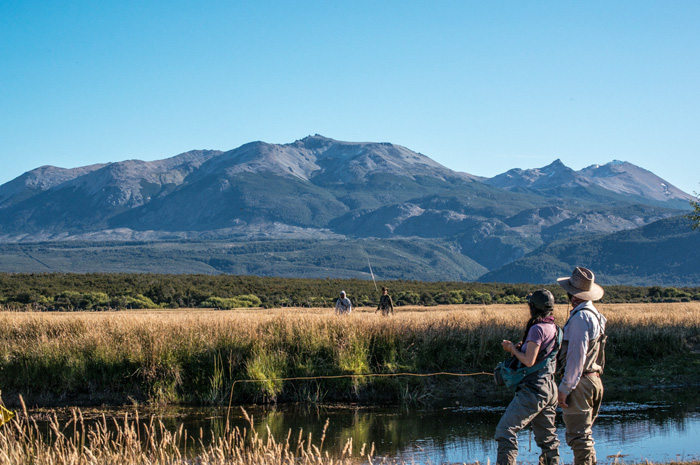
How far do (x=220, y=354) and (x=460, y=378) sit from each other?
6.02 metres

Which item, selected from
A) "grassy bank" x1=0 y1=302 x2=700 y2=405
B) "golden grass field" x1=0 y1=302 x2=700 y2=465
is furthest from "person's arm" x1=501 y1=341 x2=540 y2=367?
"golden grass field" x1=0 y1=302 x2=700 y2=465

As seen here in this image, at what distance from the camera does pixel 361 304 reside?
169 feet

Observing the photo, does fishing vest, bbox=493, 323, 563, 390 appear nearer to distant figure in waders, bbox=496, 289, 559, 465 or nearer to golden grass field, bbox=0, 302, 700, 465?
distant figure in waders, bbox=496, 289, 559, 465

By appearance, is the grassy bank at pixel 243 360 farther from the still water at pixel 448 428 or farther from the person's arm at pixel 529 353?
the person's arm at pixel 529 353

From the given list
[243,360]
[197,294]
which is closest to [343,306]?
[243,360]

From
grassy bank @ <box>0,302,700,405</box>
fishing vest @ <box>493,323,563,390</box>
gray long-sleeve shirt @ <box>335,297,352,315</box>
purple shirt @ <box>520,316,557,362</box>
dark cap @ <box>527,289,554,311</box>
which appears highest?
dark cap @ <box>527,289,554,311</box>

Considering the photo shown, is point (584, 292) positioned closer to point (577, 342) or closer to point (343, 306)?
point (577, 342)

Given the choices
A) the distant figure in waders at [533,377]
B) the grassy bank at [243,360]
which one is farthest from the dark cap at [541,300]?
the grassy bank at [243,360]

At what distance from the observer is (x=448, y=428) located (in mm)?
14398

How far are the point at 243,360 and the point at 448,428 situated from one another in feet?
18.4

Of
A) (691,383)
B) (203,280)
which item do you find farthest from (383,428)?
(203,280)

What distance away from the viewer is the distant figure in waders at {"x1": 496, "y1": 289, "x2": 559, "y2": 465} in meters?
8.34

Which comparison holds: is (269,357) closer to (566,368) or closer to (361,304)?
(566,368)

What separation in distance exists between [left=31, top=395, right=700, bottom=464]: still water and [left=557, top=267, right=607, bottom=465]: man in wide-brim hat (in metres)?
2.63
